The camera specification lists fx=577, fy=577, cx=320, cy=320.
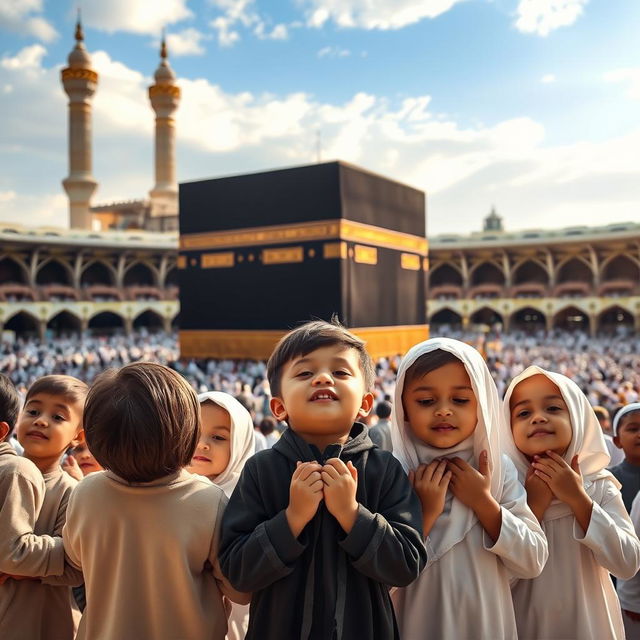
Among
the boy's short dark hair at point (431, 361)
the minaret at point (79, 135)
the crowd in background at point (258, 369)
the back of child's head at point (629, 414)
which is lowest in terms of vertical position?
the crowd in background at point (258, 369)

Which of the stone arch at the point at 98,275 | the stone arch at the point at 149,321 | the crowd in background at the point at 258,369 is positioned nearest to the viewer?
the crowd in background at the point at 258,369

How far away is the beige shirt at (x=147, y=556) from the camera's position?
99 cm

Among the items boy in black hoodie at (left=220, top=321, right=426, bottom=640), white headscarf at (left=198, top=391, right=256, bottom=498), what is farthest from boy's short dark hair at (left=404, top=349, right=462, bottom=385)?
white headscarf at (left=198, top=391, right=256, bottom=498)

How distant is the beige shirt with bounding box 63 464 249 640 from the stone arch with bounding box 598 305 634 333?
85.4ft

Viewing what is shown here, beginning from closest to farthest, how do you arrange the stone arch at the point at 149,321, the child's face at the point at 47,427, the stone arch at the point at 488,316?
1. the child's face at the point at 47,427
2. the stone arch at the point at 149,321
3. the stone arch at the point at 488,316

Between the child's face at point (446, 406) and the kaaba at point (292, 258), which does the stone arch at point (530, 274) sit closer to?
the kaaba at point (292, 258)

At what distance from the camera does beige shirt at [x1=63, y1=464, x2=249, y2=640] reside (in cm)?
99

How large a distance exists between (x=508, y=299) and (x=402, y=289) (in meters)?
12.2

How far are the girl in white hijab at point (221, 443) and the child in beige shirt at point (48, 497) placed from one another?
292mm

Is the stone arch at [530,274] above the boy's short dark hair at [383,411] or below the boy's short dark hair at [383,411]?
above

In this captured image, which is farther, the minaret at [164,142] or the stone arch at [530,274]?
the minaret at [164,142]

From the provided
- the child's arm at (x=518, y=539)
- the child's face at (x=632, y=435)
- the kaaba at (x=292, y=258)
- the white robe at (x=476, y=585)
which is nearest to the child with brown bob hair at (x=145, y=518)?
the white robe at (x=476, y=585)

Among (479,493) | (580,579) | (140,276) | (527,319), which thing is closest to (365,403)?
(479,493)

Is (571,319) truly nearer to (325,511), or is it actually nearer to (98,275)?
(98,275)
